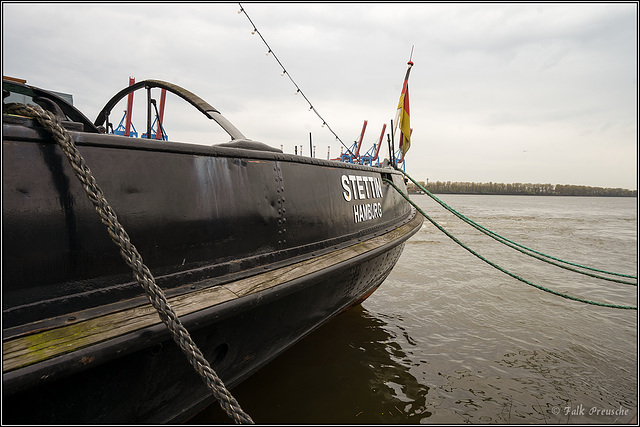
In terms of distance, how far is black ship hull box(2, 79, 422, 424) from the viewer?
4.34 ft

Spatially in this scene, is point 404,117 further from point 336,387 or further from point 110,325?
point 110,325

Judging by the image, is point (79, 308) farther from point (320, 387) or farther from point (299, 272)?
point (320, 387)

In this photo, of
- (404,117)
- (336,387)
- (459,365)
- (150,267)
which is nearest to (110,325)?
(150,267)

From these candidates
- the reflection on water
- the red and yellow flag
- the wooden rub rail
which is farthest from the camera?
the red and yellow flag

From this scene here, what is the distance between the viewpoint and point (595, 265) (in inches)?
348

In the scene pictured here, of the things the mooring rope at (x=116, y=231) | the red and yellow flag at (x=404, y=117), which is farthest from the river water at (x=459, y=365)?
the red and yellow flag at (x=404, y=117)

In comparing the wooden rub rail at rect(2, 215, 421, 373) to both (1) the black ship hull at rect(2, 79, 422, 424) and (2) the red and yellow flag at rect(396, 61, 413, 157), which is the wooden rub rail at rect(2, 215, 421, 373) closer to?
(1) the black ship hull at rect(2, 79, 422, 424)

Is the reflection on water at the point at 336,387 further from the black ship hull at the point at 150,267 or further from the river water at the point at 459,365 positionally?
the black ship hull at the point at 150,267

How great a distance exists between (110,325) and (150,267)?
0.36m

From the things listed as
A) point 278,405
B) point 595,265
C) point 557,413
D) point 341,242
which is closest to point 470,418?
point 557,413

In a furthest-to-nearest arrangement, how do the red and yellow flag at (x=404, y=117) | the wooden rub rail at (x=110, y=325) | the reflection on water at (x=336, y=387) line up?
1. the red and yellow flag at (x=404, y=117)
2. the reflection on water at (x=336, y=387)
3. the wooden rub rail at (x=110, y=325)

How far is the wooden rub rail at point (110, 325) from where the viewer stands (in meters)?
1.23

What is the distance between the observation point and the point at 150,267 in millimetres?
1753

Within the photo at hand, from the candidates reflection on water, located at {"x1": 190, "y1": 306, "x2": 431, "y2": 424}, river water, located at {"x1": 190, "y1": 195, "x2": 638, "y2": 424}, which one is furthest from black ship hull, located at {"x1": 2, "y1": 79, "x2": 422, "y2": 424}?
river water, located at {"x1": 190, "y1": 195, "x2": 638, "y2": 424}
